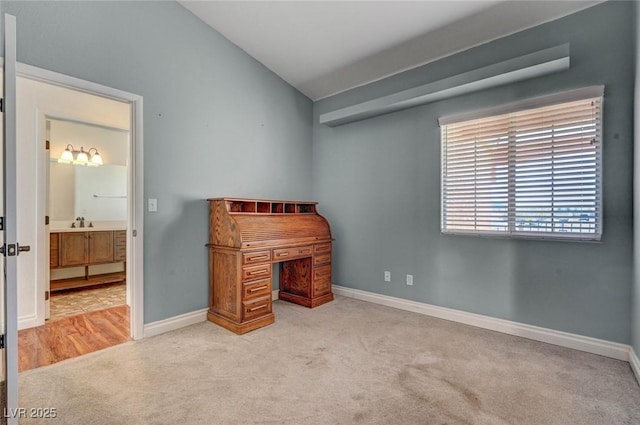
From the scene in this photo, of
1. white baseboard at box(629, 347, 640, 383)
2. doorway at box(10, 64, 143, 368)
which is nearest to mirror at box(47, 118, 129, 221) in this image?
doorway at box(10, 64, 143, 368)

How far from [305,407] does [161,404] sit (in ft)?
2.81

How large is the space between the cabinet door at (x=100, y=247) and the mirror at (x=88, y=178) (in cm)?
48

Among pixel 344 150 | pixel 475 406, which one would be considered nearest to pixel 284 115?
pixel 344 150

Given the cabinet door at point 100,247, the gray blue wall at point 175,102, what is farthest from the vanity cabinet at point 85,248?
the gray blue wall at point 175,102

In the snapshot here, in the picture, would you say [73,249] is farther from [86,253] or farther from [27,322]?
[27,322]

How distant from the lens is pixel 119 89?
259cm

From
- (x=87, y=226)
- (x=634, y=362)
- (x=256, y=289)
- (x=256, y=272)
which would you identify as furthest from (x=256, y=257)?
(x=87, y=226)

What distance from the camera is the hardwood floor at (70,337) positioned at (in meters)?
2.35

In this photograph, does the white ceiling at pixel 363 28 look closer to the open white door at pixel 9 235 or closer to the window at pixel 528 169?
the window at pixel 528 169

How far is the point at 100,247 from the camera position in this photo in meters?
4.79

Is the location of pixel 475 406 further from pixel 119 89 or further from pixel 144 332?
pixel 119 89

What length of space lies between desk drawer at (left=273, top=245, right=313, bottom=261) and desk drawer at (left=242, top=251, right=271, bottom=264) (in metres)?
0.11

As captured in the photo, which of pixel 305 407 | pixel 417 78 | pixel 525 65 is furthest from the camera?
pixel 417 78

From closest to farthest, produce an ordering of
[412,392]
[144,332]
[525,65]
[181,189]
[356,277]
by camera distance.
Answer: [412,392]
[525,65]
[144,332]
[181,189]
[356,277]
